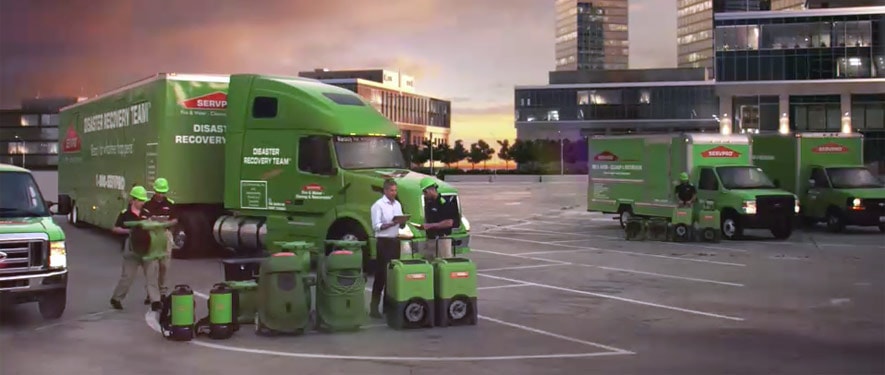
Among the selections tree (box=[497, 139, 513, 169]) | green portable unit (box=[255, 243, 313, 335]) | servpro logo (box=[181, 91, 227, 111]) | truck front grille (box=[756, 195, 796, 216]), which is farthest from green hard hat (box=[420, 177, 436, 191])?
tree (box=[497, 139, 513, 169])

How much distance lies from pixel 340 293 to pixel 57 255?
139 inches

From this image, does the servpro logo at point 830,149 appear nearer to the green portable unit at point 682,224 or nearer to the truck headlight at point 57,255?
the green portable unit at point 682,224

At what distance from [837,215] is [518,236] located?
9577 millimetres

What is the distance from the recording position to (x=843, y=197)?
24875mm

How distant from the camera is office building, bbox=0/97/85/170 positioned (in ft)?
480

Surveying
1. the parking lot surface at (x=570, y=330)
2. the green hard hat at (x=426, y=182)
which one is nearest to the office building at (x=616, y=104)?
the parking lot surface at (x=570, y=330)

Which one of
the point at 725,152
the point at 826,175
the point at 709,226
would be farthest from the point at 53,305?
the point at 826,175

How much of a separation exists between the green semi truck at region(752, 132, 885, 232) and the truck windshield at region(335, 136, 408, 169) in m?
15.1

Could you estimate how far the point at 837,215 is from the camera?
988 inches

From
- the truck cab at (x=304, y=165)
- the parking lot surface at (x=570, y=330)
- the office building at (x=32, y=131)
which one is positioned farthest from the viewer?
the office building at (x=32, y=131)

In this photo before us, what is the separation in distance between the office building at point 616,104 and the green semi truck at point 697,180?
3367 inches

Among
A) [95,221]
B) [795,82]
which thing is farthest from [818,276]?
[795,82]

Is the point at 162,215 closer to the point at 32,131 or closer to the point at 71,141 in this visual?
the point at 71,141

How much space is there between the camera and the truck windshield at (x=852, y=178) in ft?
83.1
